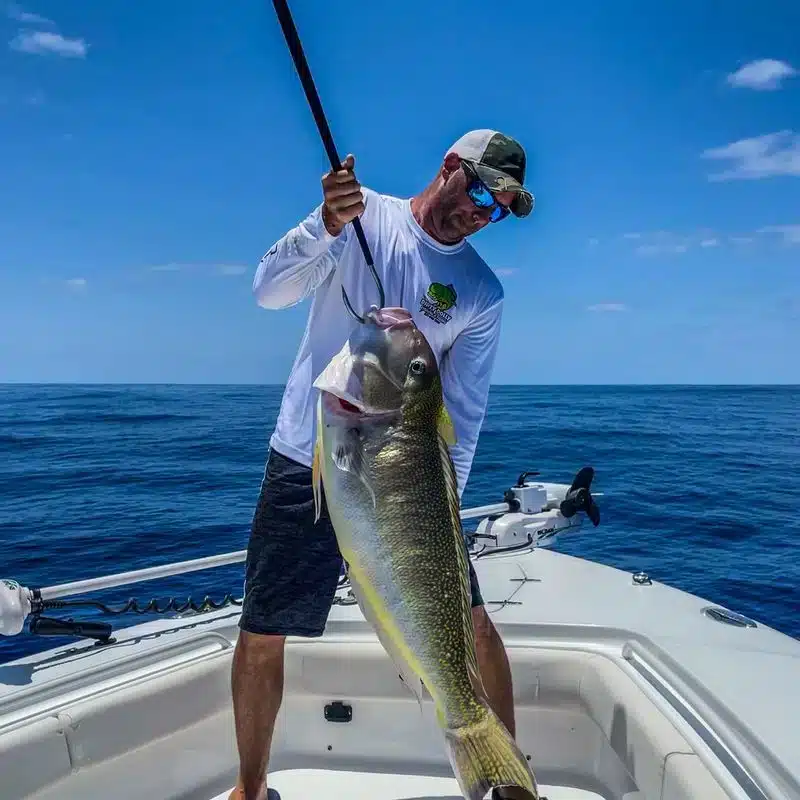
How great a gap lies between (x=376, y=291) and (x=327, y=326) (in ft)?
0.72

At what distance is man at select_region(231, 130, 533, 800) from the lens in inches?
106

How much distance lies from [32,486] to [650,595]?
49.6 feet

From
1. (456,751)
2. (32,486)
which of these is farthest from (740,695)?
(32,486)

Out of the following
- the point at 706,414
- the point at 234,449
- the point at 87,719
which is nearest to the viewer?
the point at 87,719

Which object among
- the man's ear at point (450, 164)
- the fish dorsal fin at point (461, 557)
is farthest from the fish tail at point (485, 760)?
the man's ear at point (450, 164)

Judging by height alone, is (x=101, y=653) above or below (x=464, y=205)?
below

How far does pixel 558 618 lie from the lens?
3758 millimetres

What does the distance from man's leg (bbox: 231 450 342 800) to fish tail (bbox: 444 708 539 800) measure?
1015 mm

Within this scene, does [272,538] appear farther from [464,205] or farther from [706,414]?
[706,414]

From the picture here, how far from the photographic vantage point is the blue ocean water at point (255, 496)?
32.3 feet

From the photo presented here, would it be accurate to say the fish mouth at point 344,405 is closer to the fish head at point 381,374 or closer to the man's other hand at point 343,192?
the fish head at point 381,374

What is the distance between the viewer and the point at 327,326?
106 inches

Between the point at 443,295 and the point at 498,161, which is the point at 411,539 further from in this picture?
the point at 498,161

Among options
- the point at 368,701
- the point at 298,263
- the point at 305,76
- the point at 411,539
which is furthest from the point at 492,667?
the point at 305,76
